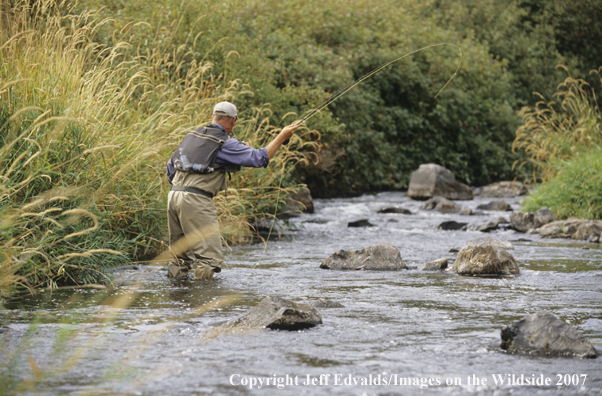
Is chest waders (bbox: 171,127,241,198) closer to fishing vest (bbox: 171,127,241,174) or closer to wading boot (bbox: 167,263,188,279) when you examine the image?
fishing vest (bbox: 171,127,241,174)

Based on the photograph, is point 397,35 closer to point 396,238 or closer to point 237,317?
point 396,238

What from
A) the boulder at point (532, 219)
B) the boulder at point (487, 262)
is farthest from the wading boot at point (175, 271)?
the boulder at point (532, 219)

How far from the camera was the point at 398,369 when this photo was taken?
361 centimetres

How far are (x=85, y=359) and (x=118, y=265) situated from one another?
3154 mm

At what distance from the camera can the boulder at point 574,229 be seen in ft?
32.9

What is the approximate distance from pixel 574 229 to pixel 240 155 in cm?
610

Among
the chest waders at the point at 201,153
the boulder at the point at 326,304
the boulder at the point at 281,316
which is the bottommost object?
the boulder at the point at 326,304

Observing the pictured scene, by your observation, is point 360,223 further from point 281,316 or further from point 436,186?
point 281,316

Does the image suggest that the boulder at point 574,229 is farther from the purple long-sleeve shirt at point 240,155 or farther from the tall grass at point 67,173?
the purple long-sleeve shirt at point 240,155

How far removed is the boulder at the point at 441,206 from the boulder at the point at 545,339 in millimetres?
11482

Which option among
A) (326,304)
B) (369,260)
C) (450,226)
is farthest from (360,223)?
(326,304)

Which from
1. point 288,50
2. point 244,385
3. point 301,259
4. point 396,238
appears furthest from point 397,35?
point 244,385

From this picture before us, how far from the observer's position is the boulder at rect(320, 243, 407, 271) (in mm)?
7402

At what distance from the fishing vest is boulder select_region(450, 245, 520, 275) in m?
2.49
